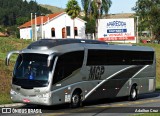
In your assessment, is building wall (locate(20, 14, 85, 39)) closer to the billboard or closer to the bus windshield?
the billboard

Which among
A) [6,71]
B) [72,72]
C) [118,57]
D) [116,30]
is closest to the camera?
[72,72]

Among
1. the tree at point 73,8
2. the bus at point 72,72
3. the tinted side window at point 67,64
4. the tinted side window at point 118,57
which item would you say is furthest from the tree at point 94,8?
the tinted side window at point 67,64

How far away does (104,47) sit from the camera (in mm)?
22516

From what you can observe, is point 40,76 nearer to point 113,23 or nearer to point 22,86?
point 22,86

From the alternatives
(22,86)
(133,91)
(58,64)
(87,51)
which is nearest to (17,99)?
(22,86)

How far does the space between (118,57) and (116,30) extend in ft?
145

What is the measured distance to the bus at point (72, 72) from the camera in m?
18.2

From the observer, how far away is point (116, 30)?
67.4 m

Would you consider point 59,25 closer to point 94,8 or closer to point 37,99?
point 94,8

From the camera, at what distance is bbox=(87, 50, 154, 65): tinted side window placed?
21.5 metres

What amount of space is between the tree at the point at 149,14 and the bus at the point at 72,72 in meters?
71.2

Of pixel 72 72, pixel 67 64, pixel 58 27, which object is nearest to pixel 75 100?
pixel 72 72

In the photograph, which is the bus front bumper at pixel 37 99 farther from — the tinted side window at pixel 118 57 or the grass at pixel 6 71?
the tinted side window at pixel 118 57

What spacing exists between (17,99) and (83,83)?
3535 millimetres
